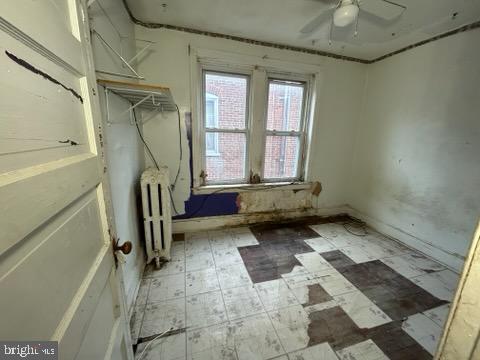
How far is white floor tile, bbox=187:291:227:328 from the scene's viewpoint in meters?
1.43

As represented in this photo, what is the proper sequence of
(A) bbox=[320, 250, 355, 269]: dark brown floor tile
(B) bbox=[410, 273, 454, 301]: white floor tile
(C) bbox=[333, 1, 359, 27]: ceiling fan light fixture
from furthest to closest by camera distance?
(A) bbox=[320, 250, 355, 269]: dark brown floor tile, (B) bbox=[410, 273, 454, 301]: white floor tile, (C) bbox=[333, 1, 359, 27]: ceiling fan light fixture

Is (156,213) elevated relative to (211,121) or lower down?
lower down

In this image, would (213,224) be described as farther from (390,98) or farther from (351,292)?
(390,98)

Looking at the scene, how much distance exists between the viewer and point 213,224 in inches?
106

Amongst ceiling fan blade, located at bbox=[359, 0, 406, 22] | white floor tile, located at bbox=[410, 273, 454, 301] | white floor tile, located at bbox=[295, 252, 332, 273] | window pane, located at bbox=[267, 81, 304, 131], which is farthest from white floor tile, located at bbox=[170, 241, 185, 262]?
ceiling fan blade, located at bbox=[359, 0, 406, 22]

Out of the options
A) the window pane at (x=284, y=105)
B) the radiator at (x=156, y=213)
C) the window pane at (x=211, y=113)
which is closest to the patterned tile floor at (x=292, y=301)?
the radiator at (x=156, y=213)

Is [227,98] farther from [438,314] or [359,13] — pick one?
[438,314]

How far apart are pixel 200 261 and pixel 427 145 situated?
279cm

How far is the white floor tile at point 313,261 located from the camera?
2008mm

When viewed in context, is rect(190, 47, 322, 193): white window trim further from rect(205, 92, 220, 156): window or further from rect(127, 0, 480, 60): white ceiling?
rect(127, 0, 480, 60): white ceiling

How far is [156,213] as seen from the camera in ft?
6.23

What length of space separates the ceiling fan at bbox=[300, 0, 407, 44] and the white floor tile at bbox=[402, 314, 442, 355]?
2.19m

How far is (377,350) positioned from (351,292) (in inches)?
18.4

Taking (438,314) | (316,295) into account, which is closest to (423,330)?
(438,314)
